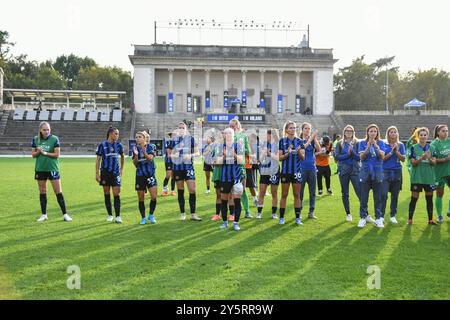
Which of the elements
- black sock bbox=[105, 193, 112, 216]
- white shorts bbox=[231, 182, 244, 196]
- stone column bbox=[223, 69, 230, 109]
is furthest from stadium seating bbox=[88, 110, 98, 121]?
A: white shorts bbox=[231, 182, 244, 196]

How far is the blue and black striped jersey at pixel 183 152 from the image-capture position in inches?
438

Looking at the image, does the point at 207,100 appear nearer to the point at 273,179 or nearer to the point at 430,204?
the point at 273,179

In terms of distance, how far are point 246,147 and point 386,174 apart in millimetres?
3062

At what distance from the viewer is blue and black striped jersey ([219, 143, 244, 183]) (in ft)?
32.5

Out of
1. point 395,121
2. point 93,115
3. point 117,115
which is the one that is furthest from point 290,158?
point 395,121

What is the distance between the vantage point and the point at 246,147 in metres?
10.4

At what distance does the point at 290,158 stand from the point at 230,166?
1283 millimetres

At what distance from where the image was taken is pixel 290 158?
1043 cm

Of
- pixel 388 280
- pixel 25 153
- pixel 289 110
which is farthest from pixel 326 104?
pixel 388 280

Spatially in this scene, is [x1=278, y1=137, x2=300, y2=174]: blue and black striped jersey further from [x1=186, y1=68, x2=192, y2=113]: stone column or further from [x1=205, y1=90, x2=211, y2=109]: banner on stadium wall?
[x1=186, y1=68, x2=192, y2=113]: stone column

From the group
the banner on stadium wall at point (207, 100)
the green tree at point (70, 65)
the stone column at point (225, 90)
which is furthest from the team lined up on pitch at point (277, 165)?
the green tree at point (70, 65)

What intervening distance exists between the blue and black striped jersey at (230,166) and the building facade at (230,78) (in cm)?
5607
